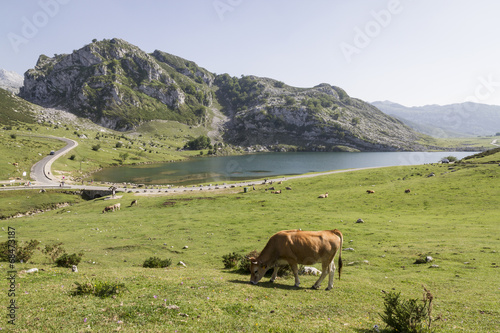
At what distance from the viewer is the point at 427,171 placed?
72812mm

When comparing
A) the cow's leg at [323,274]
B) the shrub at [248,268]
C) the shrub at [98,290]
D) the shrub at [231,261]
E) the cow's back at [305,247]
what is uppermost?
the cow's back at [305,247]

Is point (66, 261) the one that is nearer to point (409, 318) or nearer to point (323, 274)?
point (323, 274)

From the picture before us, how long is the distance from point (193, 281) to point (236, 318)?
200 inches

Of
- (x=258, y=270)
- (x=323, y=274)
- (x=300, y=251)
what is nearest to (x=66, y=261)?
(x=258, y=270)

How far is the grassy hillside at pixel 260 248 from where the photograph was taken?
380 inches

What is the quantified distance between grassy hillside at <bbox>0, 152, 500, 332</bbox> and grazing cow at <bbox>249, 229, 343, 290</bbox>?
1.27 m

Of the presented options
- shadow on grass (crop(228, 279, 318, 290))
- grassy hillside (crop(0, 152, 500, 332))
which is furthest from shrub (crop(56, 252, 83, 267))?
shadow on grass (crop(228, 279, 318, 290))

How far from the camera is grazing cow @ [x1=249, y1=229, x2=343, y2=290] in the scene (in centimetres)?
1334

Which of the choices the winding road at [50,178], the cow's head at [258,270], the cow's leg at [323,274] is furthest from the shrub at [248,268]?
the winding road at [50,178]

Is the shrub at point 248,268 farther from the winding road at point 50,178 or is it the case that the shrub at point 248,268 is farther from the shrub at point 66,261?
the winding road at point 50,178

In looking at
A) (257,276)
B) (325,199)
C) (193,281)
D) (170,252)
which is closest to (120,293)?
(193,281)

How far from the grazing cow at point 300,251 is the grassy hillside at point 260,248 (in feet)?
4.15

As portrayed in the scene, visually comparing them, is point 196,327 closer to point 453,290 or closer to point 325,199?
point 453,290

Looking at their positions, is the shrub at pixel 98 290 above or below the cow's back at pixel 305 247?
below
